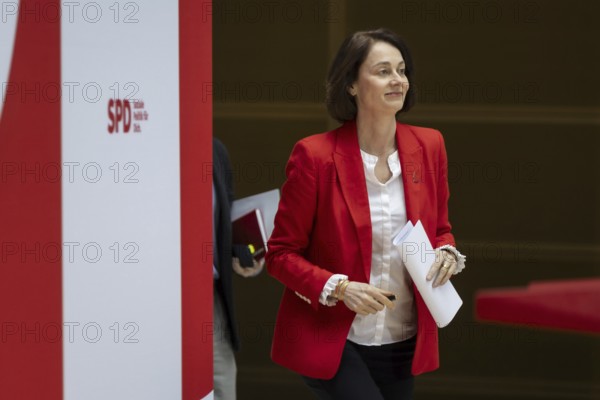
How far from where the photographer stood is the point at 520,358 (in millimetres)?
5906

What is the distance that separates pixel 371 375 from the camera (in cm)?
305

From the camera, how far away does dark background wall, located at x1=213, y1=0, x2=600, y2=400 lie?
5719 millimetres

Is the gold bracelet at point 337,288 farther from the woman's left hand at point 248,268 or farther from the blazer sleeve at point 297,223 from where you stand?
the woman's left hand at point 248,268

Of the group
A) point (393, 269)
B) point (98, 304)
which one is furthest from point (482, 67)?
point (98, 304)

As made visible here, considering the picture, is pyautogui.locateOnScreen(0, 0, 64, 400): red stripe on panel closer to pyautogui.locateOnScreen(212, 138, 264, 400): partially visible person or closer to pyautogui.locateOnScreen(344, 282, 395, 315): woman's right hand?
pyautogui.locateOnScreen(344, 282, 395, 315): woman's right hand

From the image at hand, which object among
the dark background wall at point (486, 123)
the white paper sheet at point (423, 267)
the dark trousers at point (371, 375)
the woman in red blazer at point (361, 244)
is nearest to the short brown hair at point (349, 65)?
the woman in red blazer at point (361, 244)

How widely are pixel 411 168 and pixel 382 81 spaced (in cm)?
28

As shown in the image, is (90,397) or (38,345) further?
(90,397)

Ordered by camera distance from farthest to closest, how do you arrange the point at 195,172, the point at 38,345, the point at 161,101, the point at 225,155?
the point at 225,155 < the point at 195,172 < the point at 161,101 < the point at 38,345

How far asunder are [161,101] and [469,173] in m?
3.65

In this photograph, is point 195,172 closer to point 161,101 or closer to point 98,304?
point 161,101

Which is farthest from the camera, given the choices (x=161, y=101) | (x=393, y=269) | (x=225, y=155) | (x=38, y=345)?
(x=225, y=155)

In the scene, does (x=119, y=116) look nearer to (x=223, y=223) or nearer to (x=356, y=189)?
(x=356, y=189)

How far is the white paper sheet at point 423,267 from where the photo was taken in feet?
9.46
